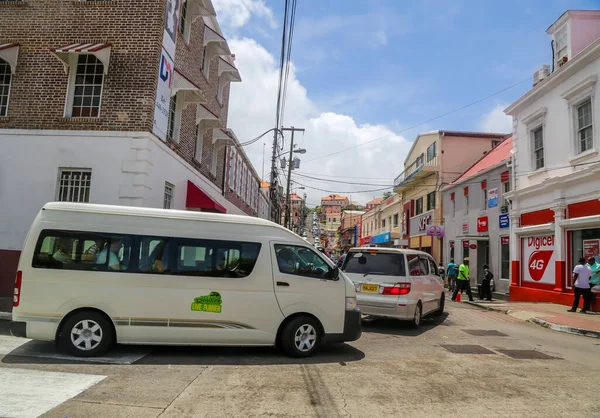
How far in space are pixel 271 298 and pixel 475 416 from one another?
10.6ft

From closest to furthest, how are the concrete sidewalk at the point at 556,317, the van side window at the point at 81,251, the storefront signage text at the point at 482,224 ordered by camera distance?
1. the van side window at the point at 81,251
2. the concrete sidewalk at the point at 556,317
3. the storefront signage text at the point at 482,224

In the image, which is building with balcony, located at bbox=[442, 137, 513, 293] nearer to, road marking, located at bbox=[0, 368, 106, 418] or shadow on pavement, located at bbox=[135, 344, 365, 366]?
shadow on pavement, located at bbox=[135, 344, 365, 366]

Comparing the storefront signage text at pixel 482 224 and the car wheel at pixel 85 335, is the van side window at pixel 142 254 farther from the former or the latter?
the storefront signage text at pixel 482 224

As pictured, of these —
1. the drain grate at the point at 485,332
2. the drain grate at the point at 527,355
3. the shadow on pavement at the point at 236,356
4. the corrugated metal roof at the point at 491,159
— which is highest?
the corrugated metal roof at the point at 491,159

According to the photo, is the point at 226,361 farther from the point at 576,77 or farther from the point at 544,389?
the point at 576,77

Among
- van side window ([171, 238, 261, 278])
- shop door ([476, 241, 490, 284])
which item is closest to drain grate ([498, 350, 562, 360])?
van side window ([171, 238, 261, 278])

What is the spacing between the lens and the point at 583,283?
41.2ft

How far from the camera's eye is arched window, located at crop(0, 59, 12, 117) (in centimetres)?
1198

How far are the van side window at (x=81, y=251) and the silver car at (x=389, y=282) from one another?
202 inches

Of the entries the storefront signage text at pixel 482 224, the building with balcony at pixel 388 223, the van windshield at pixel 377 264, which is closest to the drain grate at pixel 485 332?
the van windshield at pixel 377 264

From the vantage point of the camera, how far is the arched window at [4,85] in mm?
Answer: 11984

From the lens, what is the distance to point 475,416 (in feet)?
14.7

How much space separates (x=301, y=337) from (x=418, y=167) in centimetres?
2780

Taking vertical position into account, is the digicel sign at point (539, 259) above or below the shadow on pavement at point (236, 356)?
above
